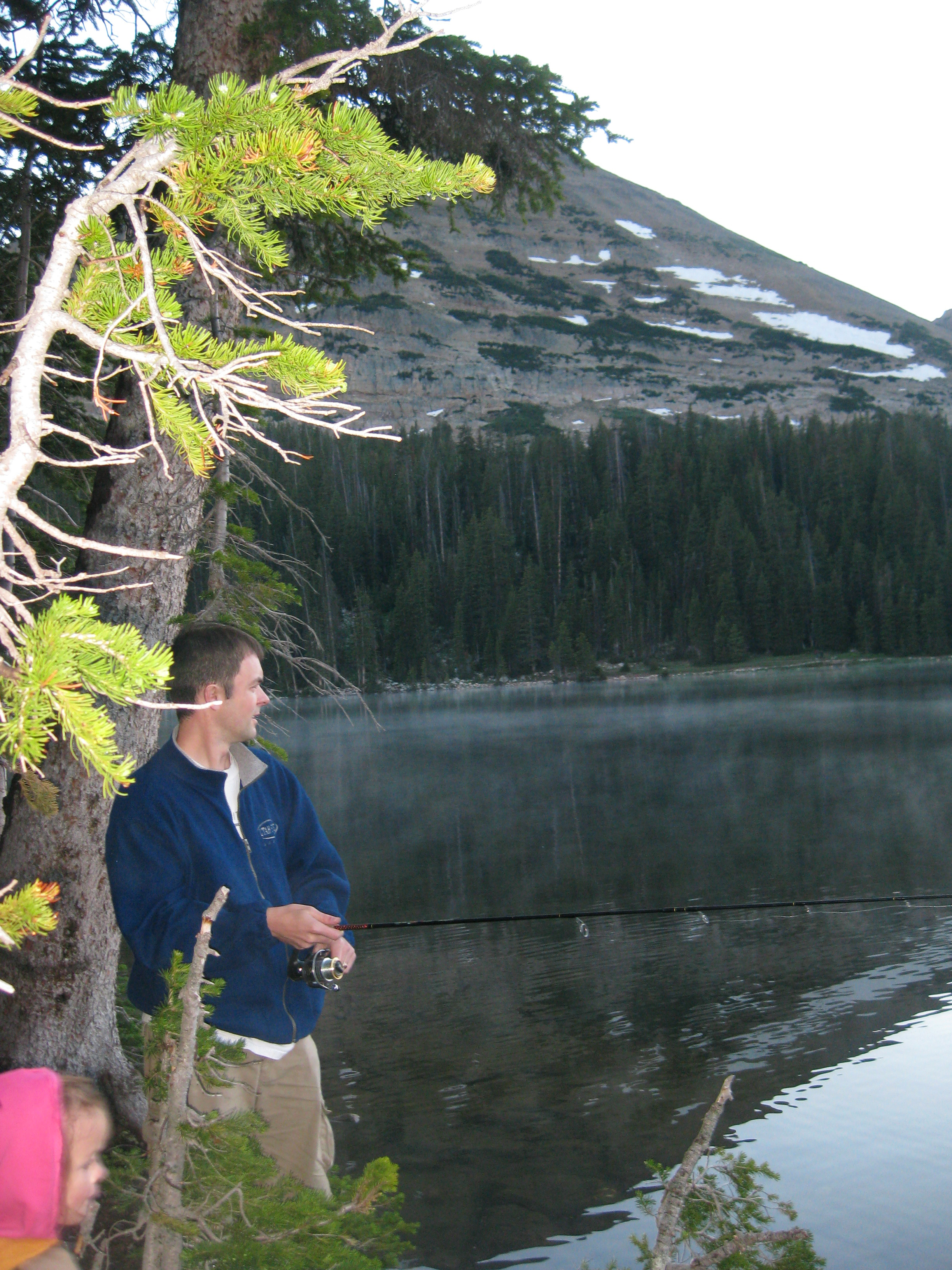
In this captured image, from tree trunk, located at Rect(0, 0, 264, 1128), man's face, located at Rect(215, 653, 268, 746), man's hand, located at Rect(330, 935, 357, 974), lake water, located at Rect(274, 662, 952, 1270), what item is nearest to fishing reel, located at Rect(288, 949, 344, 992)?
man's hand, located at Rect(330, 935, 357, 974)

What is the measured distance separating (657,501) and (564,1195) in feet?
269

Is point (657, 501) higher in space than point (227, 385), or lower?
higher

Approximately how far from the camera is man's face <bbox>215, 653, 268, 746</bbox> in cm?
227

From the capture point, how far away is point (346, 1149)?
5215mm

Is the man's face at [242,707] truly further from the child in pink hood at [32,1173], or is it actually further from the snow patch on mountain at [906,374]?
the snow patch on mountain at [906,374]

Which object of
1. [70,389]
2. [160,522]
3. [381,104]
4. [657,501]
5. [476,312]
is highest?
[476,312]

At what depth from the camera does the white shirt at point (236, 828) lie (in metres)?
2.24

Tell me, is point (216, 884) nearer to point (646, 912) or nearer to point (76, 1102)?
point (76, 1102)

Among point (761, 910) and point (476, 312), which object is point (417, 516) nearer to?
point (761, 910)

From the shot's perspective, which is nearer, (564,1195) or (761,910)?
(564,1195)

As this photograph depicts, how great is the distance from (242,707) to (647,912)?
295cm

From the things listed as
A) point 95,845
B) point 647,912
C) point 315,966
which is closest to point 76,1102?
point 315,966

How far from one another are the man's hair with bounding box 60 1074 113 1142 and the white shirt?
2.11 feet

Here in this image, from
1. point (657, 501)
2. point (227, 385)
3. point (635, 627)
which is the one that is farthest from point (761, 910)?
point (657, 501)
